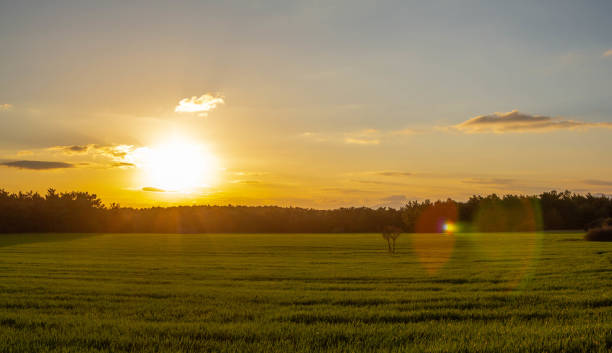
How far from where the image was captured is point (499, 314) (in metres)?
11.7

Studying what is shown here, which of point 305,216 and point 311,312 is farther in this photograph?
point 305,216

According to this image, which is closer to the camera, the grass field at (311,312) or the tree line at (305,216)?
the grass field at (311,312)

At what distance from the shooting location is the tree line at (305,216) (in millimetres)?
101250

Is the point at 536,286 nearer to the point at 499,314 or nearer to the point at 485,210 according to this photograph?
the point at 499,314

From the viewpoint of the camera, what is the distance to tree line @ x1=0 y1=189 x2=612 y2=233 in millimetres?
101250

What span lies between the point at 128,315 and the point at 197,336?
328cm

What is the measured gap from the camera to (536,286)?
55.0 feet

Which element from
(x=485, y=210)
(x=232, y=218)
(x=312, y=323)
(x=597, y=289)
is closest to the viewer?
(x=312, y=323)

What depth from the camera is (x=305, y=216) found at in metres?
115

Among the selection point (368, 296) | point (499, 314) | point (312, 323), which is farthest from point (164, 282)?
point (499, 314)

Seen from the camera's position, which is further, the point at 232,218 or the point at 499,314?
the point at 232,218

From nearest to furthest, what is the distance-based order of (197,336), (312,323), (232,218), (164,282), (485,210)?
1. (197,336)
2. (312,323)
3. (164,282)
4. (485,210)
5. (232,218)

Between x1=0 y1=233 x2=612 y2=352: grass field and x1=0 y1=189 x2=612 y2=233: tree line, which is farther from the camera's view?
x1=0 y1=189 x2=612 y2=233: tree line

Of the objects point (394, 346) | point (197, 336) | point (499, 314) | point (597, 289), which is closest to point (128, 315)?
point (197, 336)
